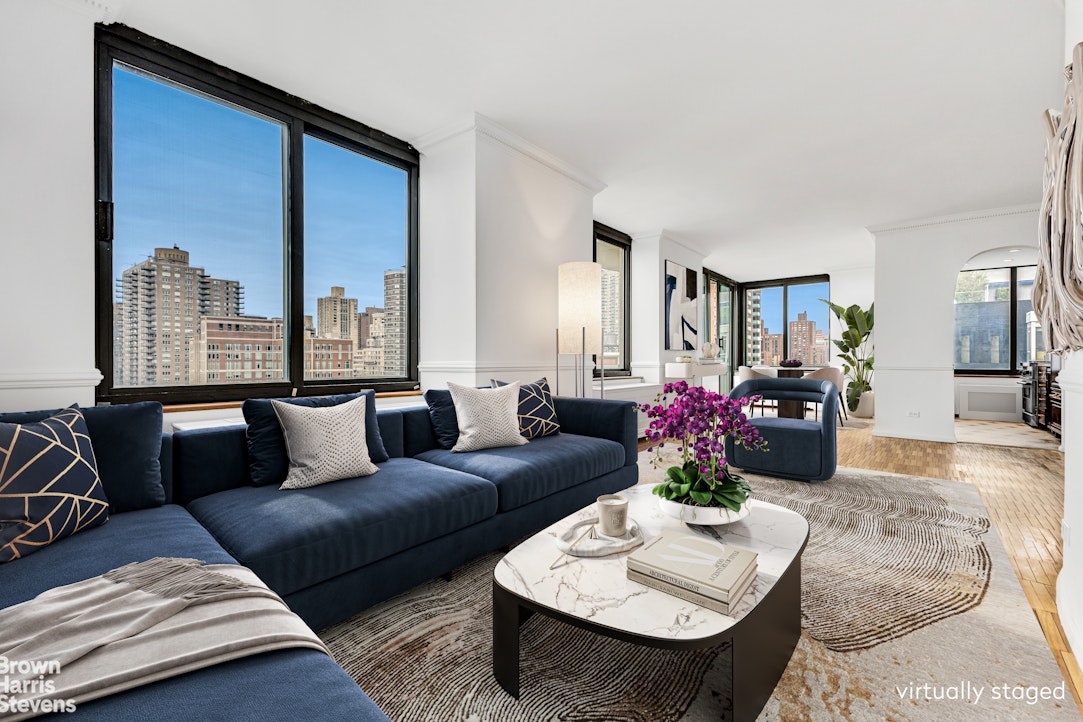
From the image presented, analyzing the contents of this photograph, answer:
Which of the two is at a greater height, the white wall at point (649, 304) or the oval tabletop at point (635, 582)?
the white wall at point (649, 304)

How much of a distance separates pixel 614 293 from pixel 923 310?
3491 millimetres

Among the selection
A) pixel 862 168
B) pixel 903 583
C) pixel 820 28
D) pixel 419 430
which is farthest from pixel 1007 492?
pixel 419 430

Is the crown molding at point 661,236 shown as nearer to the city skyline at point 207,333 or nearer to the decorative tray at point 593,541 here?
the city skyline at point 207,333

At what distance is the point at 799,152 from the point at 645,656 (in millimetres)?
3790

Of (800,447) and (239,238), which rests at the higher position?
(239,238)

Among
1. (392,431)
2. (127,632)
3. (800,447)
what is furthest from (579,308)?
(127,632)

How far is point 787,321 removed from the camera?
8961 millimetres

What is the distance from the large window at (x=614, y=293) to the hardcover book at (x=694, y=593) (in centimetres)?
444

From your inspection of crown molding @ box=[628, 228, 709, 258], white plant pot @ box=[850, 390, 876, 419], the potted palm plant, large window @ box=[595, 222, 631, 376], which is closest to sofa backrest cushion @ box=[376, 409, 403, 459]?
large window @ box=[595, 222, 631, 376]

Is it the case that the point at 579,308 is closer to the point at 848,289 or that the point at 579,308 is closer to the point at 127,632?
the point at 127,632

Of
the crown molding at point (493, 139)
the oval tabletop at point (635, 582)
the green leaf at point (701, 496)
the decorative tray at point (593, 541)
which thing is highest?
the crown molding at point (493, 139)

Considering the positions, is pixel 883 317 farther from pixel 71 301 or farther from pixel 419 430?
pixel 71 301

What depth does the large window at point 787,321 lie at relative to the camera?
8.67m

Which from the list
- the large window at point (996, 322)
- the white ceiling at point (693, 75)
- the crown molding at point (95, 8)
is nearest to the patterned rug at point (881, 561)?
the white ceiling at point (693, 75)
